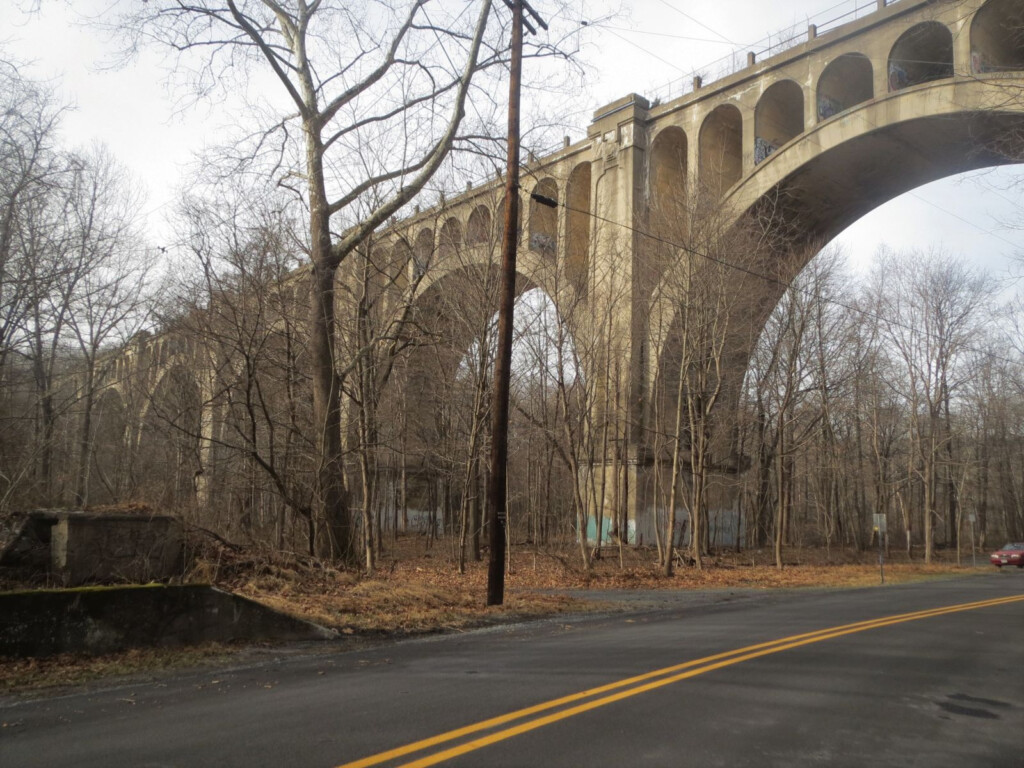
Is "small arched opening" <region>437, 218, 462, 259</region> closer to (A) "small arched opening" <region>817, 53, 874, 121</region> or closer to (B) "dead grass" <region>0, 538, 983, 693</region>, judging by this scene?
(B) "dead grass" <region>0, 538, 983, 693</region>

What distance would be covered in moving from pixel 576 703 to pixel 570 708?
0.56ft

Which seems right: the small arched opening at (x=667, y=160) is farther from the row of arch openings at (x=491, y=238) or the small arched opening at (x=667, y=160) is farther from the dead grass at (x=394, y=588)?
the dead grass at (x=394, y=588)

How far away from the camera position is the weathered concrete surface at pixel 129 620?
7727 millimetres

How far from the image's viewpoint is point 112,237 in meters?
23.0

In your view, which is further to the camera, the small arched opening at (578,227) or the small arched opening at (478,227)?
the small arched opening at (578,227)

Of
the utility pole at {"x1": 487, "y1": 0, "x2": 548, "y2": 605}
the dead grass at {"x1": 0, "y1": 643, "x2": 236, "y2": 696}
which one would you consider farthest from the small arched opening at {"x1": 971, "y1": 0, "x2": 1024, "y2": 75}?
the dead grass at {"x1": 0, "y1": 643, "x2": 236, "y2": 696}

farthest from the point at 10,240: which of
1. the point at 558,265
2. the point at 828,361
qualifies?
the point at 828,361

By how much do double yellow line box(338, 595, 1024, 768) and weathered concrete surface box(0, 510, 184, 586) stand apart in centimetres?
691

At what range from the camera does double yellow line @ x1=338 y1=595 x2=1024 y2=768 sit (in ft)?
15.6

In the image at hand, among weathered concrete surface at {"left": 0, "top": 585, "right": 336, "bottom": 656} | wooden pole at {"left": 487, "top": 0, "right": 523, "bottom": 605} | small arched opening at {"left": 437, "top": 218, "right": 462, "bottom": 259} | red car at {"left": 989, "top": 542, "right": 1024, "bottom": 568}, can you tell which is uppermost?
small arched opening at {"left": 437, "top": 218, "right": 462, "bottom": 259}

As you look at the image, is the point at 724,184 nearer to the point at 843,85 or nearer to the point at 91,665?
the point at 843,85

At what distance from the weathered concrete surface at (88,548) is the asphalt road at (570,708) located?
125 inches

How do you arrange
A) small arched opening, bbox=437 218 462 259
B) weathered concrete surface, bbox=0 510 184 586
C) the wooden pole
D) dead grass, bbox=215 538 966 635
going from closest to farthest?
weathered concrete surface, bbox=0 510 184 586 < dead grass, bbox=215 538 966 635 < the wooden pole < small arched opening, bbox=437 218 462 259

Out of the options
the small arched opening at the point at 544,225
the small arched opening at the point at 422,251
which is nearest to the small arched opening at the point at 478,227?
the small arched opening at the point at 422,251
